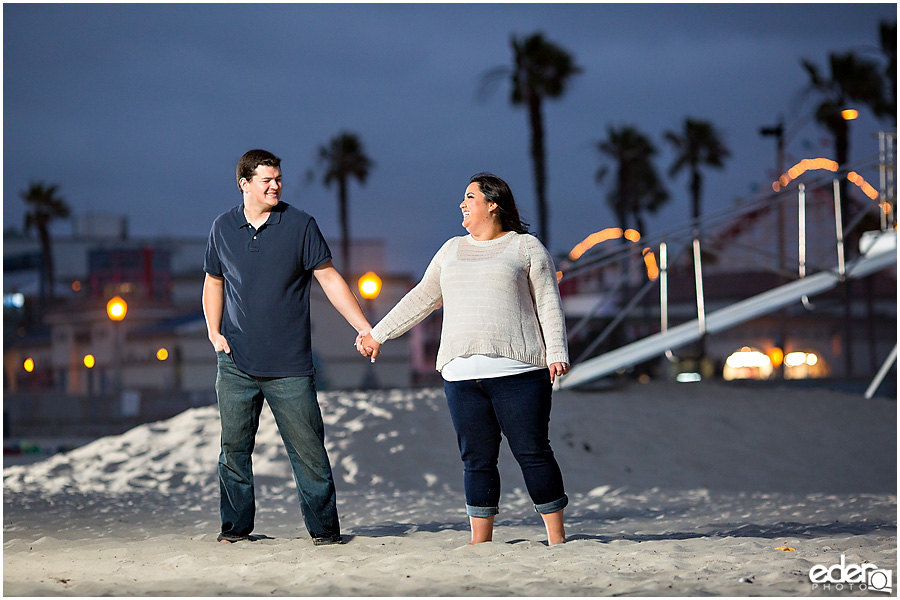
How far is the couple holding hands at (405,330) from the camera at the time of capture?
184 inches

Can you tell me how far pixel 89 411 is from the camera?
84.2 ft

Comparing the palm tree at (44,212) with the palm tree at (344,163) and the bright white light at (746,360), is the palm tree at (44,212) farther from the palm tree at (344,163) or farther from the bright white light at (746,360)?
the bright white light at (746,360)

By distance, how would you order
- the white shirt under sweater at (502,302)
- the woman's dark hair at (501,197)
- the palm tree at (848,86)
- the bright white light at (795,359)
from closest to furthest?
the white shirt under sweater at (502,302)
the woman's dark hair at (501,197)
the palm tree at (848,86)
the bright white light at (795,359)

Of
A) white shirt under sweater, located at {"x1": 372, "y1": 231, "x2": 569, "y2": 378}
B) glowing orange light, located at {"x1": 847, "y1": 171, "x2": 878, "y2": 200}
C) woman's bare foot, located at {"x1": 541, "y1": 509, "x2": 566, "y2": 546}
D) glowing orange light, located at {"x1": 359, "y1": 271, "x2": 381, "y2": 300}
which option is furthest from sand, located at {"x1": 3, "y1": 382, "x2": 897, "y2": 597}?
glowing orange light, located at {"x1": 359, "y1": 271, "x2": 381, "y2": 300}

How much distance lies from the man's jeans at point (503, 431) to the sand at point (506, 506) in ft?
0.83

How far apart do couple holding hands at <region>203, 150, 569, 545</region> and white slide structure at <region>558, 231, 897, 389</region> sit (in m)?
7.81

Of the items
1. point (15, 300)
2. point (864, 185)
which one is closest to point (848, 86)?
point (864, 185)

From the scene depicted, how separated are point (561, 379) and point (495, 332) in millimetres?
8308

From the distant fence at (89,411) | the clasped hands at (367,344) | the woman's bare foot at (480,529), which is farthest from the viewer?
the distant fence at (89,411)

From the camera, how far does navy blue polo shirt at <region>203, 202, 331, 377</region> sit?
16.5ft

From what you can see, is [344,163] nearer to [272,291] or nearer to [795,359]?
[795,359]

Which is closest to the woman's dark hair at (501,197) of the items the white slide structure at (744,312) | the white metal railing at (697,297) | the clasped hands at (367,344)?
the clasped hands at (367,344)

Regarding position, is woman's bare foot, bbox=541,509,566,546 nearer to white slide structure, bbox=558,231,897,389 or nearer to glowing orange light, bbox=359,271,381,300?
white slide structure, bbox=558,231,897,389

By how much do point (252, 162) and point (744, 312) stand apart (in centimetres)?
897
